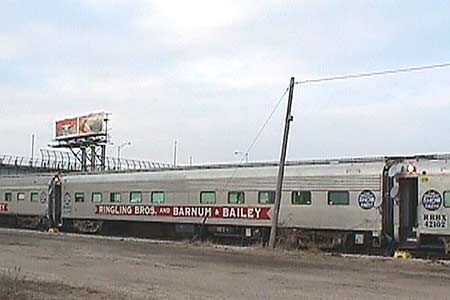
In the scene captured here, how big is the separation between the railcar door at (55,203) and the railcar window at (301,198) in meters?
17.6

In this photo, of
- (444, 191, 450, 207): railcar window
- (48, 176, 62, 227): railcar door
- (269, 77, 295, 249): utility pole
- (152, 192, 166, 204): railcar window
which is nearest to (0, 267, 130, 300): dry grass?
(269, 77, 295, 249): utility pole

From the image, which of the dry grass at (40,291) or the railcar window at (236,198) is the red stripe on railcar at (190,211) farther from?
the dry grass at (40,291)

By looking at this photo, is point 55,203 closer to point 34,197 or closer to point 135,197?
point 34,197

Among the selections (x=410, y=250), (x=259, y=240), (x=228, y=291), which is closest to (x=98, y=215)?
(x=259, y=240)

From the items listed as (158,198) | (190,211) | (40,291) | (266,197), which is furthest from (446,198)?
(40,291)

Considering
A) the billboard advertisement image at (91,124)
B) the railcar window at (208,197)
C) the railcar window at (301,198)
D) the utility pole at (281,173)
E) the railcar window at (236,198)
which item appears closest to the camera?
Result: the utility pole at (281,173)

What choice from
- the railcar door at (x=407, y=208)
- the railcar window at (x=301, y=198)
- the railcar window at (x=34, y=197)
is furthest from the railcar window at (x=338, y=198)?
the railcar window at (x=34, y=197)

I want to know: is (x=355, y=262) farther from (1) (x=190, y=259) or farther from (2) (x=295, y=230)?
(2) (x=295, y=230)

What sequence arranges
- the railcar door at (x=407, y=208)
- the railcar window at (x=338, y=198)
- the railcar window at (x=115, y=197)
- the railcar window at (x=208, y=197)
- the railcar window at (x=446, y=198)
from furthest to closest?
the railcar window at (x=115, y=197)
the railcar window at (x=208, y=197)
the railcar window at (x=338, y=198)
the railcar door at (x=407, y=208)
the railcar window at (x=446, y=198)

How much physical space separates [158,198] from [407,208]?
13.3 metres

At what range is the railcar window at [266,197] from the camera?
31078 millimetres

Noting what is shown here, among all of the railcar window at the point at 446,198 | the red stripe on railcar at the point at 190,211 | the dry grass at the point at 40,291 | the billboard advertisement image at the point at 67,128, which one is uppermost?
the billboard advertisement image at the point at 67,128

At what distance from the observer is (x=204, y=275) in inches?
728

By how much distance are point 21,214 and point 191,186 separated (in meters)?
16.6
